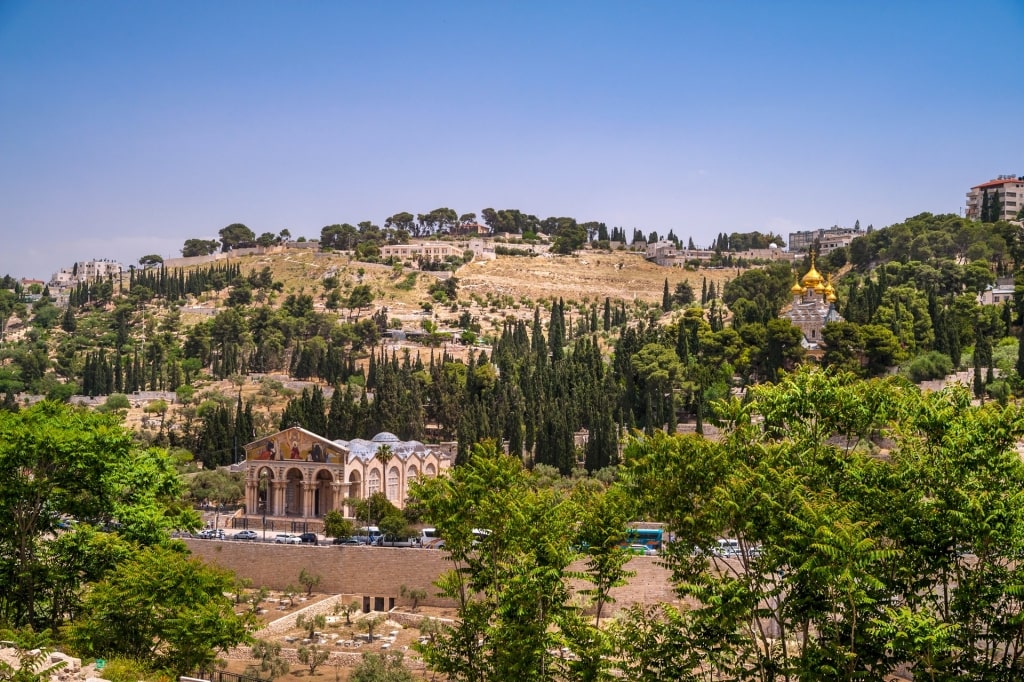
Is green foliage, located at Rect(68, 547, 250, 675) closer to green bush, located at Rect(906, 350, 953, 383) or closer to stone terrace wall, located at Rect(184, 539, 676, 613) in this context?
stone terrace wall, located at Rect(184, 539, 676, 613)

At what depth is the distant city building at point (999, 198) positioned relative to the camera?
4444 inches

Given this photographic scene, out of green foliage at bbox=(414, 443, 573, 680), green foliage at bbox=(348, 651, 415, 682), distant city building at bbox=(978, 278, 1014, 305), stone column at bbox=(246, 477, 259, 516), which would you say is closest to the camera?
green foliage at bbox=(414, 443, 573, 680)

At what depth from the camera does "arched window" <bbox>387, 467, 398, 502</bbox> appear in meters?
55.4

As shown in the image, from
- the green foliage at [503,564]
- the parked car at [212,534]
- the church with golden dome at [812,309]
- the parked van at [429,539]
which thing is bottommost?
the parked car at [212,534]

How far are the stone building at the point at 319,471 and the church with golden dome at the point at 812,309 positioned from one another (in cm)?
2705

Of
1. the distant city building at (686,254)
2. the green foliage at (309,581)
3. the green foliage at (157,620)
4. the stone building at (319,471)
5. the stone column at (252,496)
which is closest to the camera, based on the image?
the green foliage at (157,620)

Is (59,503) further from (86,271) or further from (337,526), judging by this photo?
(86,271)

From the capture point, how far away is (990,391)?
2283 inches

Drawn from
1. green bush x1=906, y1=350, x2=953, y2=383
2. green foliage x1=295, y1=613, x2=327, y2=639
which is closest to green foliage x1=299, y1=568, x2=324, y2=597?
green foliage x1=295, y1=613, x2=327, y2=639

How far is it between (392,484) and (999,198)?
8641 centimetres

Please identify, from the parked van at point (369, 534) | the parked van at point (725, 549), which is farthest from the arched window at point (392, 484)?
the parked van at point (725, 549)

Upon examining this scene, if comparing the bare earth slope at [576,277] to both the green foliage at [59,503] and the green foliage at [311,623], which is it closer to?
the green foliage at [311,623]

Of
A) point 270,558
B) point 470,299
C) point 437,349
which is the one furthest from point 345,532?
point 470,299

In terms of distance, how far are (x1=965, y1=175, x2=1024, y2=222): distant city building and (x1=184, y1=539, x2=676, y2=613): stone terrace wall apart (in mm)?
82494
